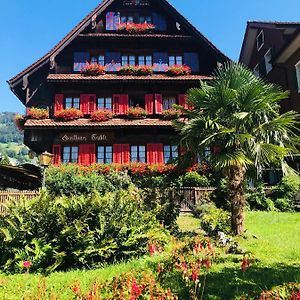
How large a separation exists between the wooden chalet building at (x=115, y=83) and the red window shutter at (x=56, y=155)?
66 millimetres

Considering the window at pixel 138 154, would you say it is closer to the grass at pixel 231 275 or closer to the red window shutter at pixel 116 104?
the red window shutter at pixel 116 104

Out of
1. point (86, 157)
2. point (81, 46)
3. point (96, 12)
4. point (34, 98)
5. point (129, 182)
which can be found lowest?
point (129, 182)

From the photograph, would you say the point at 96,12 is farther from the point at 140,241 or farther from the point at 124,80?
the point at 140,241

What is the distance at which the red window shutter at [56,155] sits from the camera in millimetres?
23328

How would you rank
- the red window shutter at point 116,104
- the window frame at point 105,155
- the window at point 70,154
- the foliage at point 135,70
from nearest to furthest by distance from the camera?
the window at point 70,154 < the window frame at point 105,155 < the red window shutter at point 116,104 < the foliage at point 135,70

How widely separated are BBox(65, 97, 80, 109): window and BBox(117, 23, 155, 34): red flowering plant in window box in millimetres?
5873

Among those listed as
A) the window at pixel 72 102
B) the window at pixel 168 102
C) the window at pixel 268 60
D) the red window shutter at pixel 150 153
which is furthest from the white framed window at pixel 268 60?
the window at pixel 72 102

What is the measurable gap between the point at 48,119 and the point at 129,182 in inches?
297

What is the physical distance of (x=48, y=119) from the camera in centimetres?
2384

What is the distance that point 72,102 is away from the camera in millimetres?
25109

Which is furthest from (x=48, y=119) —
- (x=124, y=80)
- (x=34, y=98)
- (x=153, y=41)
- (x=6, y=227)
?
(x=6, y=227)

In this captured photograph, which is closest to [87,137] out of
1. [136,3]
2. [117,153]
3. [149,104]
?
[117,153]

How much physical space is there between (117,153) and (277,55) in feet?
40.1

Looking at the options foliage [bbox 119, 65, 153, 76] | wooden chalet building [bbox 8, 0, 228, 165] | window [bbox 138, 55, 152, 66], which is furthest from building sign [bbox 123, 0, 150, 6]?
foliage [bbox 119, 65, 153, 76]
